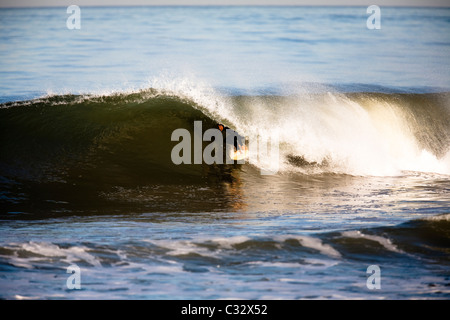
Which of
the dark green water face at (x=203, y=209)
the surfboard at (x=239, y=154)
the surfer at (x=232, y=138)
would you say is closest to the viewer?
the dark green water face at (x=203, y=209)

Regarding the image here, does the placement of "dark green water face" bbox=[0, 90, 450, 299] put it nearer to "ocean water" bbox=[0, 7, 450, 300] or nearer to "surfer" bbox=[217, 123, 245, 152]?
"ocean water" bbox=[0, 7, 450, 300]

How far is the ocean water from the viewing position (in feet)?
21.1

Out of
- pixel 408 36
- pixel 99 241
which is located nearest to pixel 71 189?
pixel 99 241

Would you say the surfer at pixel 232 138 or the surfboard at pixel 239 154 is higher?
the surfer at pixel 232 138

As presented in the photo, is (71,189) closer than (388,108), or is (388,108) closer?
(71,189)

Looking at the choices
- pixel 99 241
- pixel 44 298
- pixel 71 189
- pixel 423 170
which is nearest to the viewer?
pixel 44 298

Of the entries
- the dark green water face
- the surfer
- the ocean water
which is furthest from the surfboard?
the dark green water face

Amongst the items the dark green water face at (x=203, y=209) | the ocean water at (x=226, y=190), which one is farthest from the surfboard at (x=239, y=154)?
the dark green water face at (x=203, y=209)

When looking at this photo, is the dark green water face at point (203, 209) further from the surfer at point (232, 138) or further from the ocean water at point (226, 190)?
the surfer at point (232, 138)

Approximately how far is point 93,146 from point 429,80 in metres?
15.7

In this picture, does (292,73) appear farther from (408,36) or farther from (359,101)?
(408,36)

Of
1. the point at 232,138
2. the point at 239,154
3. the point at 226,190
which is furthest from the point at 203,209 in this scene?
the point at 232,138

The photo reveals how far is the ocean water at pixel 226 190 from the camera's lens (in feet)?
21.1

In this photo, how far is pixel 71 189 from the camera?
33.5ft
